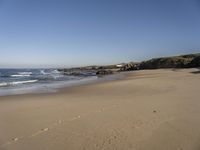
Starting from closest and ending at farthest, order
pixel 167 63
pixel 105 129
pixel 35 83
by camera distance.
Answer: pixel 105 129
pixel 35 83
pixel 167 63

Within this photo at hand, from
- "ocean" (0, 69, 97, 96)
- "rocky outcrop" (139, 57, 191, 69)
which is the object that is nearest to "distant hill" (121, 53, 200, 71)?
"rocky outcrop" (139, 57, 191, 69)

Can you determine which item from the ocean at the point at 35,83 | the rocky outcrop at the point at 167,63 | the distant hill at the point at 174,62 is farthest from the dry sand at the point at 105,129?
the rocky outcrop at the point at 167,63

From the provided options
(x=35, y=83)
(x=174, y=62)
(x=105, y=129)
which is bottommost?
(x=35, y=83)

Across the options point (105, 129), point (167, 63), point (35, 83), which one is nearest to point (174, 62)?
point (167, 63)

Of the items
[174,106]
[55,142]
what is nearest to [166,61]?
[174,106]

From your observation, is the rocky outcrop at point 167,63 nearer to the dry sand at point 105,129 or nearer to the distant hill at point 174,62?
the distant hill at point 174,62

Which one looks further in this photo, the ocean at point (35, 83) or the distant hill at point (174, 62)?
the distant hill at point (174, 62)

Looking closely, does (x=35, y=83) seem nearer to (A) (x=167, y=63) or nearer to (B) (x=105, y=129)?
(B) (x=105, y=129)

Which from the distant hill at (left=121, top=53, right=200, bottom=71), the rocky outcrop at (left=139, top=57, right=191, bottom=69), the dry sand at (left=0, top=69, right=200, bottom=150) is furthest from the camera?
the rocky outcrop at (left=139, top=57, right=191, bottom=69)

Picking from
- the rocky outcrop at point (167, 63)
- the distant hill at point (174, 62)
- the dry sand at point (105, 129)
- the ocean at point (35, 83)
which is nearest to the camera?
the dry sand at point (105, 129)

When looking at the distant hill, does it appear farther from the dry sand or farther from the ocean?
the dry sand

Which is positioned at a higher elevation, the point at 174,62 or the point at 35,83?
the point at 174,62

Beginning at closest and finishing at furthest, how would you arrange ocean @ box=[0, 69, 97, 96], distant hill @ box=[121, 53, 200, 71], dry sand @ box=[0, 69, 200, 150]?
dry sand @ box=[0, 69, 200, 150] < ocean @ box=[0, 69, 97, 96] < distant hill @ box=[121, 53, 200, 71]

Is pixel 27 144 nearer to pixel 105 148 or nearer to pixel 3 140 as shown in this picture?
pixel 3 140
